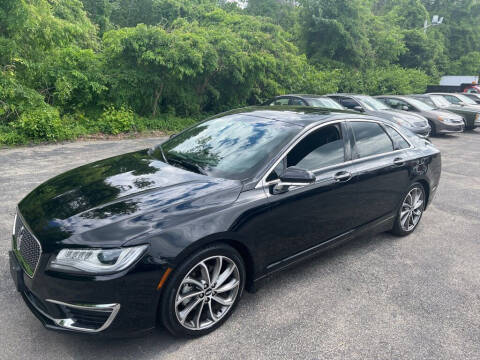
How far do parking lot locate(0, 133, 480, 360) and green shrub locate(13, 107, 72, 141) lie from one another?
16.0ft

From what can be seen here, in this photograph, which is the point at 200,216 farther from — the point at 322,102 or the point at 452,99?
the point at 452,99

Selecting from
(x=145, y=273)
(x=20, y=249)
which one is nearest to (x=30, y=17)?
(x=20, y=249)

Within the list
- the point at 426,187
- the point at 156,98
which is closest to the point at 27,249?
the point at 426,187

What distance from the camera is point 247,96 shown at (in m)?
14.3

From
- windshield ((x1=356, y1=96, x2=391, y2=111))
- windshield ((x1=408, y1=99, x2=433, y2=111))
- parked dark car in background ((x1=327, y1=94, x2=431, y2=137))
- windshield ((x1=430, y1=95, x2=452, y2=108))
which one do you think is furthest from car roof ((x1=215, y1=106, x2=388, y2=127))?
windshield ((x1=430, y1=95, x2=452, y2=108))

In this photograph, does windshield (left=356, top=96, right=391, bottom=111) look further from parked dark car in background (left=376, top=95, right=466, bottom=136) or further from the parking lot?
the parking lot

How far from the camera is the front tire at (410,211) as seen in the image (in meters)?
4.40

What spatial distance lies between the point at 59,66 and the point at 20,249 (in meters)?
9.31

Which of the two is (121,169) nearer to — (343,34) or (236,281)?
(236,281)

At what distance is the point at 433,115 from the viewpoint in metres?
13.3

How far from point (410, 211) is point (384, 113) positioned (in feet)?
24.9

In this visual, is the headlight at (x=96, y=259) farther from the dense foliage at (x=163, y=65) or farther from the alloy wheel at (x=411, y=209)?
the dense foliage at (x=163, y=65)

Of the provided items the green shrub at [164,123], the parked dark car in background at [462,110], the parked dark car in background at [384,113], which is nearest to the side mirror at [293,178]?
the parked dark car in background at [384,113]

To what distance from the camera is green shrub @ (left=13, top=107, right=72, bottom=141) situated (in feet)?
29.4
